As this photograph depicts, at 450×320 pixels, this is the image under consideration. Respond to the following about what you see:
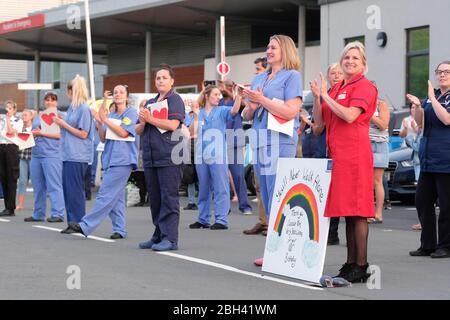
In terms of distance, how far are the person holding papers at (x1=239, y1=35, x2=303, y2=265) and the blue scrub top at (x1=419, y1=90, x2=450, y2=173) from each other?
1.83 meters

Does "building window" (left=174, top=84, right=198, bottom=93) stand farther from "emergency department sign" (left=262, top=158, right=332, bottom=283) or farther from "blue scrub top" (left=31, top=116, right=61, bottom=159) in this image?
"emergency department sign" (left=262, top=158, right=332, bottom=283)

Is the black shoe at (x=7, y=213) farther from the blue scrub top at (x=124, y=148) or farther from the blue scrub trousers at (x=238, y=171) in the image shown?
the blue scrub top at (x=124, y=148)

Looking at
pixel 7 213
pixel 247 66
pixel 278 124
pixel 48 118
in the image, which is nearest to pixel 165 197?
pixel 278 124

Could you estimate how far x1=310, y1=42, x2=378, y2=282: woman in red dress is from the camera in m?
8.16

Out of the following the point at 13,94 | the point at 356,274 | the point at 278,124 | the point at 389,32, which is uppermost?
the point at 389,32

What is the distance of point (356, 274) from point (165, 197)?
2978mm

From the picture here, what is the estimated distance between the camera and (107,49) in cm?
5303

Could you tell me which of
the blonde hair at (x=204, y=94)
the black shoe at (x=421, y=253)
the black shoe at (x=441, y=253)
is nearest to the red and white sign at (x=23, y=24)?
the blonde hair at (x=204, y=94)

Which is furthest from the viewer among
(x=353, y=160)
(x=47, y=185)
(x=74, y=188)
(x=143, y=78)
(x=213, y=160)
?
(x=143, y=78)

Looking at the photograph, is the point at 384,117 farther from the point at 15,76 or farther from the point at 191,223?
the point at 15,76

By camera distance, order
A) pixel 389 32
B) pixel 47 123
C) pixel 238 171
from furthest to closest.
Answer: pixel 389 32 → pixel 238 171 → pixel 47 123

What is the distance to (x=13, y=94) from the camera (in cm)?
6391

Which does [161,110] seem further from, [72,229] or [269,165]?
[72,229]
